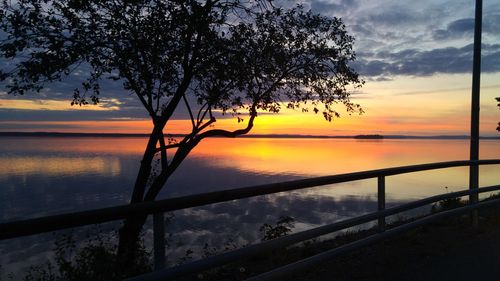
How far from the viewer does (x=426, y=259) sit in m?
6.32

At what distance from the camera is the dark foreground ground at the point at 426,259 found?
5570mm

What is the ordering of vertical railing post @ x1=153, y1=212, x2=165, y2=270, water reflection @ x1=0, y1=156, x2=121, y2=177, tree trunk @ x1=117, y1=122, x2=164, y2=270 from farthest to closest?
1. water reflection @ x1=0, y1=156, x2=121, y2=177
2. tree trunk @ x1=117, y1=122, x2=164, y2=270
3. vertical railing post @ x1=153, y1=212, x2=165, y2=270

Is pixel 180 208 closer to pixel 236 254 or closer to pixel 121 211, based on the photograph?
pixel 121 211

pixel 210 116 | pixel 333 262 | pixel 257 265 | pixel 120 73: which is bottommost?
pixel 257 265

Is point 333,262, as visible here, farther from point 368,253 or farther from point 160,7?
point 160,7

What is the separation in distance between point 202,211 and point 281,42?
1093cm

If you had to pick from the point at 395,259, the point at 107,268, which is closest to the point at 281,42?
the point at 395,259

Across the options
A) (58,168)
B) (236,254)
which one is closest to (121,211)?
(236,254)

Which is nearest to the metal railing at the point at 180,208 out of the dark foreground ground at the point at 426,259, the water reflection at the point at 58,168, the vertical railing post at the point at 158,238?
the vertical railing post at the point at 158,238

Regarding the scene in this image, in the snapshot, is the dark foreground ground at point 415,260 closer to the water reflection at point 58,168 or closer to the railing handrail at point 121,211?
the railing handrail at point 121,211

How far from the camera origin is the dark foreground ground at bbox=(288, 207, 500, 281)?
18.3 feet

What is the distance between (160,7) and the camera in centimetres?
805

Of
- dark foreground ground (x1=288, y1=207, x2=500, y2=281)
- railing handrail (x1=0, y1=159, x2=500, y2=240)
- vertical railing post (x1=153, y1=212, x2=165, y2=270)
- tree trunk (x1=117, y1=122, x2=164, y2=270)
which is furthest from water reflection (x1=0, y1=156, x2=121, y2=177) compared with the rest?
vertical railing post (x1=153, y1=212, x2=165, y2=270)

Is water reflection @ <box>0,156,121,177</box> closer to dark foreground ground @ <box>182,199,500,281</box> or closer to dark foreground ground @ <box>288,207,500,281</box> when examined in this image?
dark foreground ground @ <box>182,199,500,281</box>
